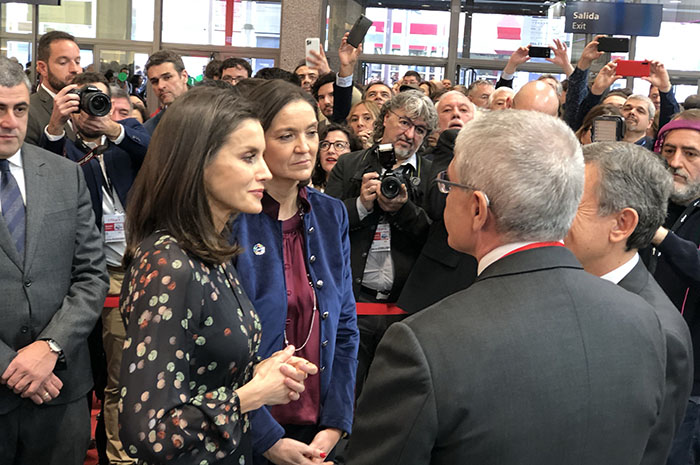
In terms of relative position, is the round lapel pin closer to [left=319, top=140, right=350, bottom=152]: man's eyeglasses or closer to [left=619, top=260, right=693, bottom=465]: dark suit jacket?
[left=619, top=260, right=693, bottom=465]: dark suit jacket

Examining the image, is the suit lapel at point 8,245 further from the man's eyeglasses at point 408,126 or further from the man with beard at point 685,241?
the man with beard at point 685,241

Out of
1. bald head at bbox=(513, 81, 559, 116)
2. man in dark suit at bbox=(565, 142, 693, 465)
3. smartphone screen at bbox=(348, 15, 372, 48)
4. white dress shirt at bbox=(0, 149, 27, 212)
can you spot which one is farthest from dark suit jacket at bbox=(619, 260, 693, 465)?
smartphone screen at bbox=(348, 15, 372, 48)

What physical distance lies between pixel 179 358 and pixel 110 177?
210cm

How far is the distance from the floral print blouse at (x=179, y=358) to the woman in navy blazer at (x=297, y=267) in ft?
1.09

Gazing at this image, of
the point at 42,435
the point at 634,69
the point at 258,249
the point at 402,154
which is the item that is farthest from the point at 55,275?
the point at 634,69

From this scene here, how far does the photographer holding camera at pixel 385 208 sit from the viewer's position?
337 cm

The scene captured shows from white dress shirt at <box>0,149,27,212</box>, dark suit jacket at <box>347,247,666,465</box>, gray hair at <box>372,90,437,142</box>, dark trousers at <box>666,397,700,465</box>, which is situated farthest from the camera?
gray hair at <box>372,90,437,142</box>

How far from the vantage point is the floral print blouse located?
149cm

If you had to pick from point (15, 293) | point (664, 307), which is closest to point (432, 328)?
point (664, 307)

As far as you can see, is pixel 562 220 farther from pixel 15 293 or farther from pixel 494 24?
pixel 494 24

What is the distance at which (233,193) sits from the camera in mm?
1774

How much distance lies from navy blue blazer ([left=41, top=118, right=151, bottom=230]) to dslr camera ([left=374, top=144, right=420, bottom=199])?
110 cm

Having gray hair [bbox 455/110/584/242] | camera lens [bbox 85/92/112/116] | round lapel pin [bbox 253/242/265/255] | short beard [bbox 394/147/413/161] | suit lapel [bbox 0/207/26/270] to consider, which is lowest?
suit lapel [bbox 0/207/26/270]

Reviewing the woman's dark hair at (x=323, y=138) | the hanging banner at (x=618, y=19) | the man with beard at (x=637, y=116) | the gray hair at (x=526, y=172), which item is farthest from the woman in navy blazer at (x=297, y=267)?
the hanging banner at (x=618, y=19)
